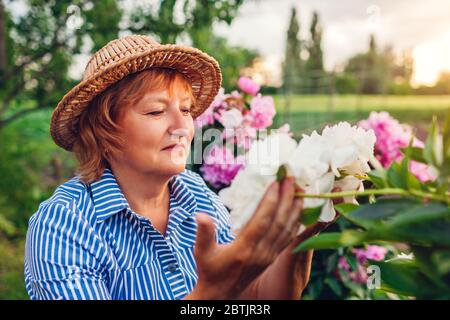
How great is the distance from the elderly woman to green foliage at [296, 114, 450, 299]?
38 centimetres

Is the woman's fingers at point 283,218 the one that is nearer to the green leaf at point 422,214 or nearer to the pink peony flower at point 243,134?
the green leaf at point 422,214

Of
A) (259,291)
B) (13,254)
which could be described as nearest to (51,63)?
(13,254)

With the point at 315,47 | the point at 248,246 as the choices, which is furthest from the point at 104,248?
the point at 315,47

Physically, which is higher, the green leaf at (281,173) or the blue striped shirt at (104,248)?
the green leaf at (281,173)

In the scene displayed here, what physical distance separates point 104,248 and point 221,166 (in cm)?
137

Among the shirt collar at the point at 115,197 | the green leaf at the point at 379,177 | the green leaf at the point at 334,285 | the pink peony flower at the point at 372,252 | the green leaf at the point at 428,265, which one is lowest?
the green leaf at the point at 334,285

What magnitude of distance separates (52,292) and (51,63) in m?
3.45

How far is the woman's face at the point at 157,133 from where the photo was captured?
1.46 metres

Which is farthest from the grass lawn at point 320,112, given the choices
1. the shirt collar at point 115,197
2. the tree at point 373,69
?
the shirt collar at point 115,197

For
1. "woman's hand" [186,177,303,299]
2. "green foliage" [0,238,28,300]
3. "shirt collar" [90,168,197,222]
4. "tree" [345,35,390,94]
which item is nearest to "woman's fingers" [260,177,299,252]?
"woman's hand" [186,177,303,299]

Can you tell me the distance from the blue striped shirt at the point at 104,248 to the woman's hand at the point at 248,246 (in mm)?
533

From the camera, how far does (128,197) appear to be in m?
1.60

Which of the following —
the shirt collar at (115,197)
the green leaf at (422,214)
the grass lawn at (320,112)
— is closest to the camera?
the green leaf at (422,214)

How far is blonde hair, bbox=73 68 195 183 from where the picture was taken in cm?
153
